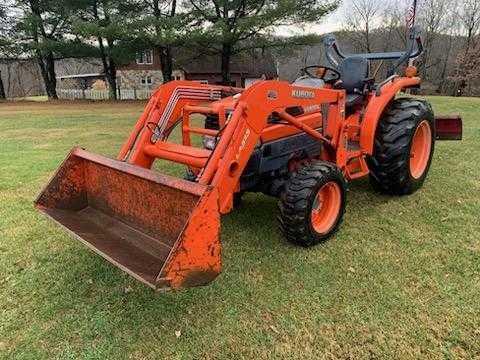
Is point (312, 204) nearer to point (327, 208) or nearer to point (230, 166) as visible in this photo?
point (327, 208)

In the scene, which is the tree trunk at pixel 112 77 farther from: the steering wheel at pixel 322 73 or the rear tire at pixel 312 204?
the rear tire at pixel 312 204

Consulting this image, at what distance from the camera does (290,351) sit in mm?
2633

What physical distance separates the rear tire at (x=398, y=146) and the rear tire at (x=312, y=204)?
1.01 meters

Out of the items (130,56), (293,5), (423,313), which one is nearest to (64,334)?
(423,313)

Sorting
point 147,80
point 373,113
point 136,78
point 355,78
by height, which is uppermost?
point 355,78

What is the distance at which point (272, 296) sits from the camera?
3188 millimetres

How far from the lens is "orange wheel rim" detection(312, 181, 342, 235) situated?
3.94 meters

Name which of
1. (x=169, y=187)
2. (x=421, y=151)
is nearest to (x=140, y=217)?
(x=169, y=187)

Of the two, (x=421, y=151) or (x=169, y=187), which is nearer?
(x=169, y=187)

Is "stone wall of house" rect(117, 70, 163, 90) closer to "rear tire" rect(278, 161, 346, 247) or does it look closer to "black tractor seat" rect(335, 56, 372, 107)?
"black tractor seat" rect(335, 56, 372, 107)

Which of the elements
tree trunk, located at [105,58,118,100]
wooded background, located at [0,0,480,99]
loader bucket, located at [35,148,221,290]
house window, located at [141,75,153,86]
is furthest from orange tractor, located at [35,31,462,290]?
house window, located at [141,75,153,86]

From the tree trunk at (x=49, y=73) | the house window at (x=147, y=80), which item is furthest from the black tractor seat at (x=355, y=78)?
the house window at (x=147, y=80)

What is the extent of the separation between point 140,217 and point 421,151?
3726 mm

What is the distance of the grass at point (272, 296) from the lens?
2689 millimetres
